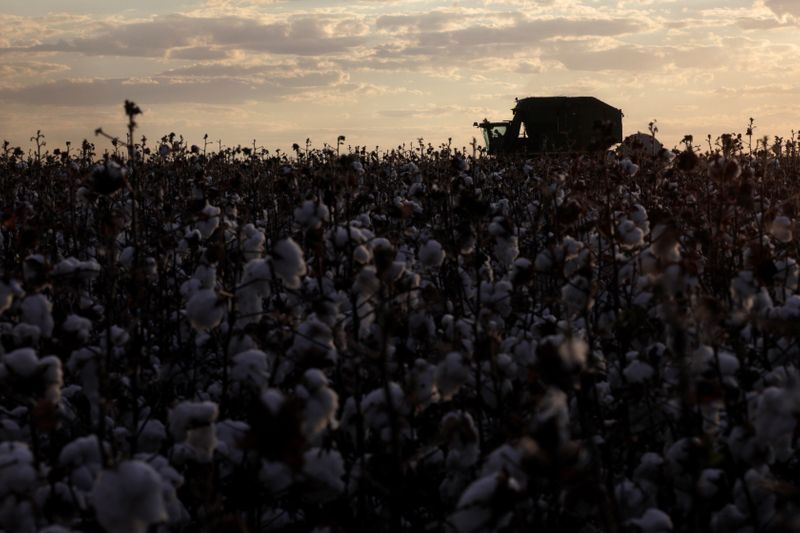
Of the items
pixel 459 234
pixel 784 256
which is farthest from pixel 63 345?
pixel 784 256

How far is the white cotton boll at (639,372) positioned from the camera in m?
3.97

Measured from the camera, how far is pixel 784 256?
492 centimetres

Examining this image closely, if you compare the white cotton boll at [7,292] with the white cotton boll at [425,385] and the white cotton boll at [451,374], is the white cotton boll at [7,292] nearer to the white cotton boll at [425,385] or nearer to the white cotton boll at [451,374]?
the white cotton boll at [425,385]

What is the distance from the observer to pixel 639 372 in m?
3.97

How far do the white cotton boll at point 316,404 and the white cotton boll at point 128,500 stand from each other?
0.61 meters

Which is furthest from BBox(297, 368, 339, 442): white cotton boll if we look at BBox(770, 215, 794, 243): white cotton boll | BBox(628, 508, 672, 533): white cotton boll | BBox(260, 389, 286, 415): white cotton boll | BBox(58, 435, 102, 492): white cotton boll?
BBox(770, 215, 794, 243): white cotton boll

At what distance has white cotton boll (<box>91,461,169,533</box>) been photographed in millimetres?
2277

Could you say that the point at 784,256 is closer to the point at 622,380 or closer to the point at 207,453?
the point at 622,380

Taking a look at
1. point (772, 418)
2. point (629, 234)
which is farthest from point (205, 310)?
point (629, 234)

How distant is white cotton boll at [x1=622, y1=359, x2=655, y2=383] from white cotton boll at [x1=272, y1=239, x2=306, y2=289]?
1382 millimetres

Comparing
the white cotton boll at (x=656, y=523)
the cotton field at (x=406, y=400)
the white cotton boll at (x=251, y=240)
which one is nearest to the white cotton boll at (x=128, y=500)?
the cotton field at (x=406, y=400)

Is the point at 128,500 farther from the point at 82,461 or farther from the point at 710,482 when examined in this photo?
the point at 710,482

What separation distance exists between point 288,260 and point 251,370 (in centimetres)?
44

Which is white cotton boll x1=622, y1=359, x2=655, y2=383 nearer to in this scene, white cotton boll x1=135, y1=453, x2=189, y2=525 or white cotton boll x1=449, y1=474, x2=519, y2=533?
white cotton boll x1=449, y1=474, x2=519, y2=533
